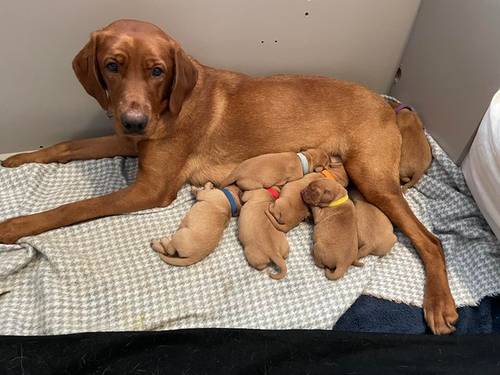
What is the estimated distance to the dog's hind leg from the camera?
2271 mm

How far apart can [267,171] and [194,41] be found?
0.93 m

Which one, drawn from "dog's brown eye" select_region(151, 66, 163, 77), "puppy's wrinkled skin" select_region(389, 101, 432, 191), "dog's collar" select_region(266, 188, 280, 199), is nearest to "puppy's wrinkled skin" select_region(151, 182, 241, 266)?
"dog's collar" select_region(266, 188, 280, 199)

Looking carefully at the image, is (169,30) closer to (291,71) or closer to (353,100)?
(291,71)

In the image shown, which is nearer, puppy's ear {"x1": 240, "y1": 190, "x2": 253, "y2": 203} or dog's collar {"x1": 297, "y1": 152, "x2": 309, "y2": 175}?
puppy's ear {"x1": 240, "y1": 190, "x2": 253, "y2": 203}

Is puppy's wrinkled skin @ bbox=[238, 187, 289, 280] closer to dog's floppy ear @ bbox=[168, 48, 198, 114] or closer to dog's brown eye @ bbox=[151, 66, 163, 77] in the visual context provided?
dog's floppy ear @ bbox=[168, 48, 198, 114]

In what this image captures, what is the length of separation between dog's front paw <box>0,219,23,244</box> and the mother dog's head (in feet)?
2.36

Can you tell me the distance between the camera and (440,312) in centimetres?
225

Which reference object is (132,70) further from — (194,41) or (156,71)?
(194,41)

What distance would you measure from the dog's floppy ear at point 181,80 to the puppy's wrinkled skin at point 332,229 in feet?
2.58

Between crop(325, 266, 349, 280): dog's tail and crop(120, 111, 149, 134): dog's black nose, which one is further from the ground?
crop(120, 111, 149, 134): dog's black nose

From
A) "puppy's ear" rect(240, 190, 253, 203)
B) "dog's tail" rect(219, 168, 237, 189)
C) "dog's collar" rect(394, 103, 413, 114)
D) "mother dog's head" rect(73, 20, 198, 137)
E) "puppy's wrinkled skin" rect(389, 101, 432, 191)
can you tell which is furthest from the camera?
"dog's collar" rect(394, 103, 413, 114)

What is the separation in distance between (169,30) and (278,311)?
1680 mm

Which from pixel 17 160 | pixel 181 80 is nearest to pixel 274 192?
pixel 181 80

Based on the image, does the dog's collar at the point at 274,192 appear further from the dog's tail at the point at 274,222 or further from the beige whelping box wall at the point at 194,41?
the beige whelping box wall at the point at 194,41
